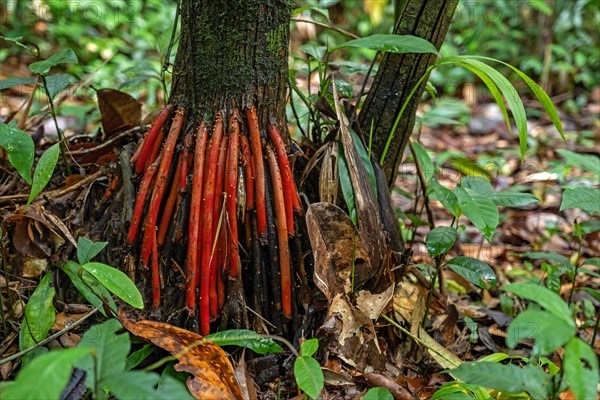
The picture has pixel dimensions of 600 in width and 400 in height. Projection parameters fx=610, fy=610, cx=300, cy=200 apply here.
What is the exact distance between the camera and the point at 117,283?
166 centimetres

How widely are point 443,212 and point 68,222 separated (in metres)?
2.52

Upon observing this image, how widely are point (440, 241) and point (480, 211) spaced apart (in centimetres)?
21

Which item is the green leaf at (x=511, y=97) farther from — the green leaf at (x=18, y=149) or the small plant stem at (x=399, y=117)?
the green leaf at (x=18, y=149)

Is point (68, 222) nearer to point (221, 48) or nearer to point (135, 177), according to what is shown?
point (135, 177)

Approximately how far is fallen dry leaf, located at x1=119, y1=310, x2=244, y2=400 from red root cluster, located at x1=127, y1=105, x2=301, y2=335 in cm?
11

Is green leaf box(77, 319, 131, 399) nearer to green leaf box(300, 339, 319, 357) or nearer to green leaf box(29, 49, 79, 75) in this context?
green leaf box(300, 339, 319, 357)

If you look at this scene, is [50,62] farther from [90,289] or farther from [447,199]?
[447,199]

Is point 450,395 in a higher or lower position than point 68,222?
lower

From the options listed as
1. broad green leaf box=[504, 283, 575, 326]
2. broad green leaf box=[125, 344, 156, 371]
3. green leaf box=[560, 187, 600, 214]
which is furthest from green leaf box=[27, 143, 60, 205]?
green leaf box=[560, 187, 600, 214]

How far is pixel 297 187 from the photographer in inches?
85.8

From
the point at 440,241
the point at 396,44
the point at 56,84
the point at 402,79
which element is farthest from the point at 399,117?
the point at 56,84

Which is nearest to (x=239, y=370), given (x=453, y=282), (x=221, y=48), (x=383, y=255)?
(x=383, y=255)

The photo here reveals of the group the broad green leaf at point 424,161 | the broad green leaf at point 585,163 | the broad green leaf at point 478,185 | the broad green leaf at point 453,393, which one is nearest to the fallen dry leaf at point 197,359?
the broad green leaf at point 453,393

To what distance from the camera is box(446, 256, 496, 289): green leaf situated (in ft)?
6.92
